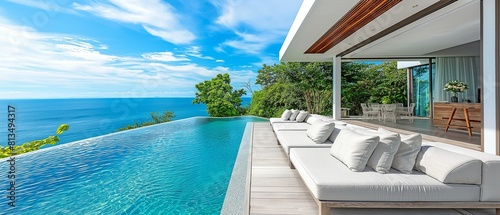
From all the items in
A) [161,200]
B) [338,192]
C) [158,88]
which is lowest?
[161,200]

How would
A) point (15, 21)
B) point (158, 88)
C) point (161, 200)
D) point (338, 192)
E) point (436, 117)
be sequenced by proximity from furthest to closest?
point (158, 88)
point (436, 117)
point (15, 21)
point (161, 200)
point (338, 192)

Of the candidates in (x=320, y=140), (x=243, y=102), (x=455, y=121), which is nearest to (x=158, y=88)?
(x=243, y=102)

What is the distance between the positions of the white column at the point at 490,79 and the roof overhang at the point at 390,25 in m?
0.96

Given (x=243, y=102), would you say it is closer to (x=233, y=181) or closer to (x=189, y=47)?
(x=189, y=47)

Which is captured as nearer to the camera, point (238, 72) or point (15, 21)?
point (15, 21)

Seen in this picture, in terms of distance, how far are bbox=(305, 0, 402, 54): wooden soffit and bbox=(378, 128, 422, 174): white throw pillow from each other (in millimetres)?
2582

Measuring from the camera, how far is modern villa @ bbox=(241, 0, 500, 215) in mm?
2281

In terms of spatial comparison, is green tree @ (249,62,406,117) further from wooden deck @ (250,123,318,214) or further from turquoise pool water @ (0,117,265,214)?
wooden deck @ (250,123,318,214)

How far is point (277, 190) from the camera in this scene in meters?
3.06

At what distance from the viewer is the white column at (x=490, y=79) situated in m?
2.98

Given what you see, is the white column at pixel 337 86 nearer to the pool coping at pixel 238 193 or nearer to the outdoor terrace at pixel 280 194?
the outdoor terrace at pixel 280 194

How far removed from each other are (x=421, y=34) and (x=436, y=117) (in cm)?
222

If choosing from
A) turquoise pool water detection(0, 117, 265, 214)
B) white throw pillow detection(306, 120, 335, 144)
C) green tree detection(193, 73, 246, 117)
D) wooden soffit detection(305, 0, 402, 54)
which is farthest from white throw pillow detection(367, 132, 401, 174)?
green tree detection(193, 73, 246, 117)

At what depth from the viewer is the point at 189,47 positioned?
59.7ft
